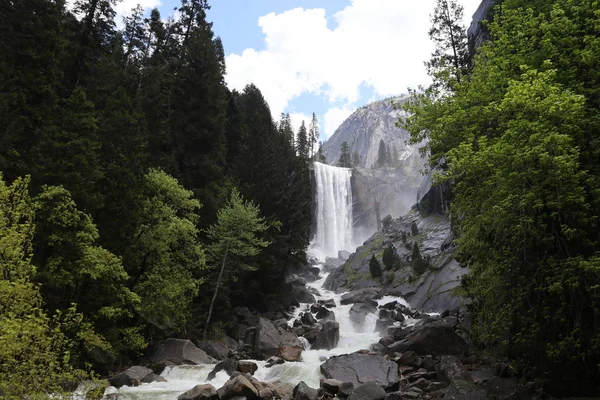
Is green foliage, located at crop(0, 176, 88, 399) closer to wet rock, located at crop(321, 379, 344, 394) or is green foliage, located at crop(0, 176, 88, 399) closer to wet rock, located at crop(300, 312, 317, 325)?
wet rock, located at crop(321, 379, 344, 394)

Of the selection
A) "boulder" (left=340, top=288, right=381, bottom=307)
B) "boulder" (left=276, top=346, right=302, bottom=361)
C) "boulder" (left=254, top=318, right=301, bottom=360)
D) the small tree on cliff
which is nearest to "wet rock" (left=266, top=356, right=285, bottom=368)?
"boulder" (left=276, top=346, right=302, bottom=361)

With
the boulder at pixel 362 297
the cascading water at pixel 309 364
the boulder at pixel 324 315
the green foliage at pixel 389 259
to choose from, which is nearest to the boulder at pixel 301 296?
the cascading water at pixel 309 364

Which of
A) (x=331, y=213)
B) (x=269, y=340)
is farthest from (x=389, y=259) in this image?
(x=269, y=340)

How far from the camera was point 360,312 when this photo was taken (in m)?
35.4

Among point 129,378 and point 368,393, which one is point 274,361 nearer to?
point 129,378

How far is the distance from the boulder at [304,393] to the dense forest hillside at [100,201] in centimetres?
779

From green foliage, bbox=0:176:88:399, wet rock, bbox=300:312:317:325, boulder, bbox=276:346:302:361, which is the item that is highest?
green foliage, bbox=0:176:88:399

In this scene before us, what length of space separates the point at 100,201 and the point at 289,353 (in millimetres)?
12999

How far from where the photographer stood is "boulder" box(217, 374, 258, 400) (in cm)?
1480

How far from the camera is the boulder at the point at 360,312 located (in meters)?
34.1

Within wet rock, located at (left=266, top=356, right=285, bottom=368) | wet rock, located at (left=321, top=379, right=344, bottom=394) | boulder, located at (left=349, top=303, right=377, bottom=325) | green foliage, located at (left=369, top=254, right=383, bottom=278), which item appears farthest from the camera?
green foliage, located at (left=369, top=254, right=383, bottom=278)

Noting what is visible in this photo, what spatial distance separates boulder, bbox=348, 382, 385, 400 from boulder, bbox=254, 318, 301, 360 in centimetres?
921

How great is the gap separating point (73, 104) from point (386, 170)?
97.5m

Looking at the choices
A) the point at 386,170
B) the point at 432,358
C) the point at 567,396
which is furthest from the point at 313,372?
the point at 386,170
